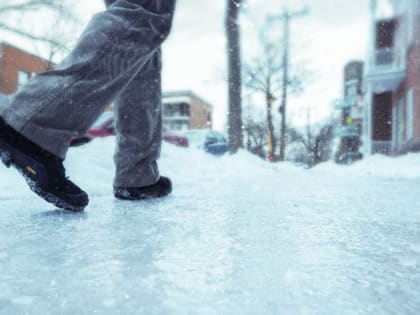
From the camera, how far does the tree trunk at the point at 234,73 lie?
7332mm

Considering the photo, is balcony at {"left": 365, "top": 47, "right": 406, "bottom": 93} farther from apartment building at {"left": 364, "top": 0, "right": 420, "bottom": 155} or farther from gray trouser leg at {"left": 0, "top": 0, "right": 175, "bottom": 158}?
gray trouser leg at {"left": 0, "top": 0, "right": 175, "bottom": 158}

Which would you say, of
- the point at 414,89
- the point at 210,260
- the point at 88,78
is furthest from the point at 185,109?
the point at 210,260

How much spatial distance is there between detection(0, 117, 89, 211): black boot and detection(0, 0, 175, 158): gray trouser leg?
0.07ft

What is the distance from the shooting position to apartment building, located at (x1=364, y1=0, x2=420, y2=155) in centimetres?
1043

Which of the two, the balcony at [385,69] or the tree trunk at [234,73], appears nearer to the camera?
the tree trunk at [234,73]

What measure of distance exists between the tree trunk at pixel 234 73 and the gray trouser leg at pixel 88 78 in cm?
609

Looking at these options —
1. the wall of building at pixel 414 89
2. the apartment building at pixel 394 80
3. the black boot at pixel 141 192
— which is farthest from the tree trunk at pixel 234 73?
the black boot at pixel 141 192

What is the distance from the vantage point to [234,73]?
25.4 feet

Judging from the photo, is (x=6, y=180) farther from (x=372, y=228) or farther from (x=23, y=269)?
(x=372, y=228)

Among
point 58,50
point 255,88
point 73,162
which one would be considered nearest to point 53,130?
point 73,162

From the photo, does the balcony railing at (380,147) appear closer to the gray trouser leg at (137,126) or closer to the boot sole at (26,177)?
the gray trouser leg at (137,126)

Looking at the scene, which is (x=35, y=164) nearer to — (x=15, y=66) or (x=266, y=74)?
(x=266, y=74)

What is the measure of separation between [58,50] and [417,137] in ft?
28.7

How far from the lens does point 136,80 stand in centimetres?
140
